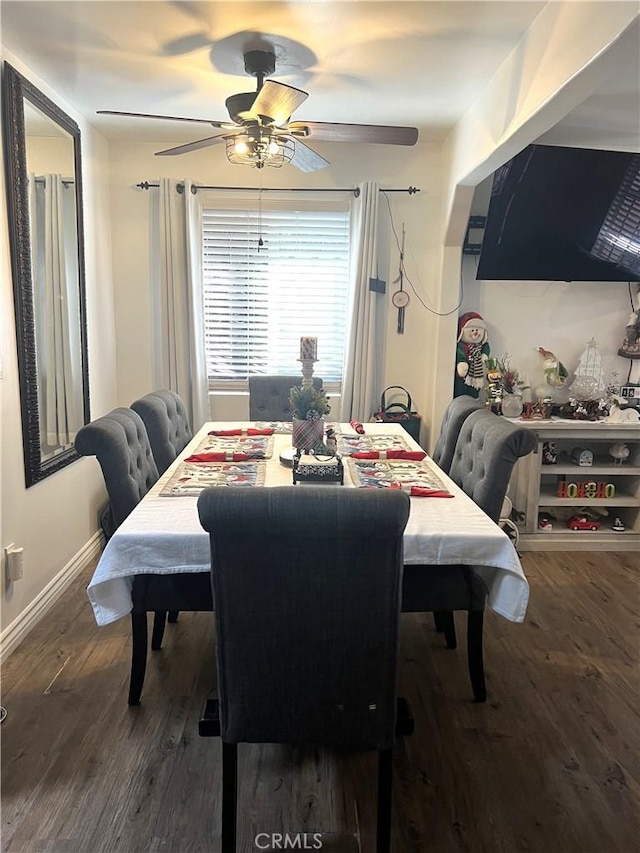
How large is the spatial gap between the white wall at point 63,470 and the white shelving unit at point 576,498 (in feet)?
8.62

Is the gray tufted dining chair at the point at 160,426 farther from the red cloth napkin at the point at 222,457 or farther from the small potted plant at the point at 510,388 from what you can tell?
the small potted plant at the point at 510,388

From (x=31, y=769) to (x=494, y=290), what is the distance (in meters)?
3.56

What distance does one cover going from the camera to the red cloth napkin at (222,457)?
2445 millimetres

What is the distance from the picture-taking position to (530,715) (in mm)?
2092

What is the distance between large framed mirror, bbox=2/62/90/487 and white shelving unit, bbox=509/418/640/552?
2.65 meters

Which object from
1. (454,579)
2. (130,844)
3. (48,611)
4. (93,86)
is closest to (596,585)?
(454,579)

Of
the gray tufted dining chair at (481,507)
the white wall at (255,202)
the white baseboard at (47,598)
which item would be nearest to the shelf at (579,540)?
the white wall at (255,202)

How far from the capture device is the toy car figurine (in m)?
3.69

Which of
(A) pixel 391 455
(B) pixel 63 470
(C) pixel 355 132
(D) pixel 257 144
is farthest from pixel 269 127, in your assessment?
(B) pixel 63 470

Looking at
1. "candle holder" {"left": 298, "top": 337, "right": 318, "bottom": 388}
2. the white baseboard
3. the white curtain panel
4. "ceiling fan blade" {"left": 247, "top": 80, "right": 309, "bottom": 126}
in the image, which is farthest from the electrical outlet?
the white curtain panel

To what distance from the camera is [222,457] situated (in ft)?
8.13

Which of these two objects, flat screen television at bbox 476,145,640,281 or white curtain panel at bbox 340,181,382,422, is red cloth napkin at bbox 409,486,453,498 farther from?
flat screen television at bbox 476,145,640,281

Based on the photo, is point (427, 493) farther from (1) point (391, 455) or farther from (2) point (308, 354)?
(2) point (308, 354)

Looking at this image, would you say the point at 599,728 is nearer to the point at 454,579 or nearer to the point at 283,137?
the point at 454,579
